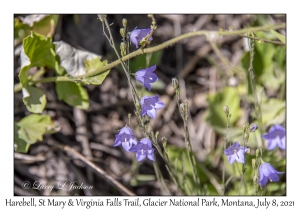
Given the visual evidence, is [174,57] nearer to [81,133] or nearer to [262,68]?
[262,68]

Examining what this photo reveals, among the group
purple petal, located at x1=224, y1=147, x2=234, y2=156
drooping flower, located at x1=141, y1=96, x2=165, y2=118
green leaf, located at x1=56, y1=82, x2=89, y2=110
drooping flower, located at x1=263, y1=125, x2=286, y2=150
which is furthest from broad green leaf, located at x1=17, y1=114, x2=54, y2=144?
drooping flower, located at x1=263, y1=125, x2=286, y2=150

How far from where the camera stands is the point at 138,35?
6.47 ft

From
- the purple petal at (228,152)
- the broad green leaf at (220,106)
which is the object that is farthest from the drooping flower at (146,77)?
the broad green leaf at (220,106)

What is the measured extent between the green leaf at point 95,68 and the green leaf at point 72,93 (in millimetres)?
315

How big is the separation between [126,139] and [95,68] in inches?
17.2

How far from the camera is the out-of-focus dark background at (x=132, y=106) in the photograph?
2.89 meters

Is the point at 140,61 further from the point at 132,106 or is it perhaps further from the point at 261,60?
the point at 261,60

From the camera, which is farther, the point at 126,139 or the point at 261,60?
the point at 261,60

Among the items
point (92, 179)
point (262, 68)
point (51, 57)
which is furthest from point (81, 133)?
point (262, 68)

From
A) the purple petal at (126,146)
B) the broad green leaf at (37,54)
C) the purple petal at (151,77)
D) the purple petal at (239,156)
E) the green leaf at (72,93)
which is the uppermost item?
the broad green leaf at (37,54)

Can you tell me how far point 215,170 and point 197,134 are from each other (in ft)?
1.21

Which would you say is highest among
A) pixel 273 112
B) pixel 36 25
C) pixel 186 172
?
pixel 36 25

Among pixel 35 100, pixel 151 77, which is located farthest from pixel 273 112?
pixel 35 100

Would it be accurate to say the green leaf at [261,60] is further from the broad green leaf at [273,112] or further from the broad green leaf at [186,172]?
the broad green leaf at [186,172]
